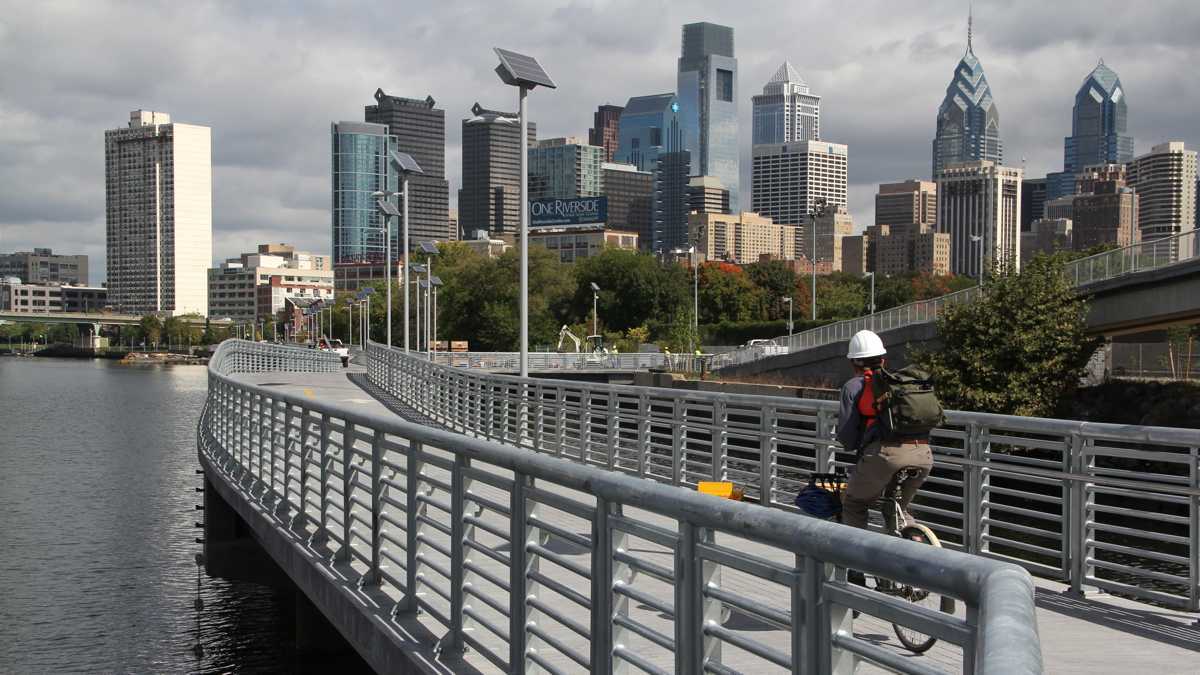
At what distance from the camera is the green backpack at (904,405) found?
24.5ft

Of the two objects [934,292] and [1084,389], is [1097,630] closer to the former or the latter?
[1084,389]

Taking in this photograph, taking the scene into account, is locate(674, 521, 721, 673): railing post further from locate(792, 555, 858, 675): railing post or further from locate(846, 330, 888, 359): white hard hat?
locate(846, 330, 888, 359): white hard hat

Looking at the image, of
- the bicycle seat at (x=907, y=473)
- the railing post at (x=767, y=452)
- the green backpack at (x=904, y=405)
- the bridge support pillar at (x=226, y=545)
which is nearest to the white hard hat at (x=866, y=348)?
the green backpack at (x=904, y=405)

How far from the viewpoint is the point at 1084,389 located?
4059cm

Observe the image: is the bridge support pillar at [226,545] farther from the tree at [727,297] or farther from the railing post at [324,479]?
the tree at [727,297]

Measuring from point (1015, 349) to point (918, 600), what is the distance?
31602 millimetres

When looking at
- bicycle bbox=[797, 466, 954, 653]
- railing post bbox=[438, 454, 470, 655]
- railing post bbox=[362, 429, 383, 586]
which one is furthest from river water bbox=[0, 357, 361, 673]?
bicycle bbox=[797, 466, 954, 653]

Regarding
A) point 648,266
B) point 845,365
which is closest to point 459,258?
point 648,266

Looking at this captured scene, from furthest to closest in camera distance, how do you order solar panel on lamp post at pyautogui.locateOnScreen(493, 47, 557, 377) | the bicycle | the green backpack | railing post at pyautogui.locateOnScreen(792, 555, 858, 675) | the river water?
solar panel on lamp post at pyautogui.locateOnScreen(493, 47, 557, 377) → the river water → the green backpack → the bicycle → railing post at pyautogui.locateOnScreen(792, 555, 858, 675)

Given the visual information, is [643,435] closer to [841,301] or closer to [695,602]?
[695,602]

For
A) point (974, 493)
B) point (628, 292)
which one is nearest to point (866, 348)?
point (974, 493)

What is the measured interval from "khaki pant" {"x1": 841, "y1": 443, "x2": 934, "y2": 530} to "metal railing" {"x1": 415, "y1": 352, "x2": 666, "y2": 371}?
69215mm

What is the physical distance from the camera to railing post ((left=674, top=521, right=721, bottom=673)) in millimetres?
4621

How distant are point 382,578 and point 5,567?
630 inches
